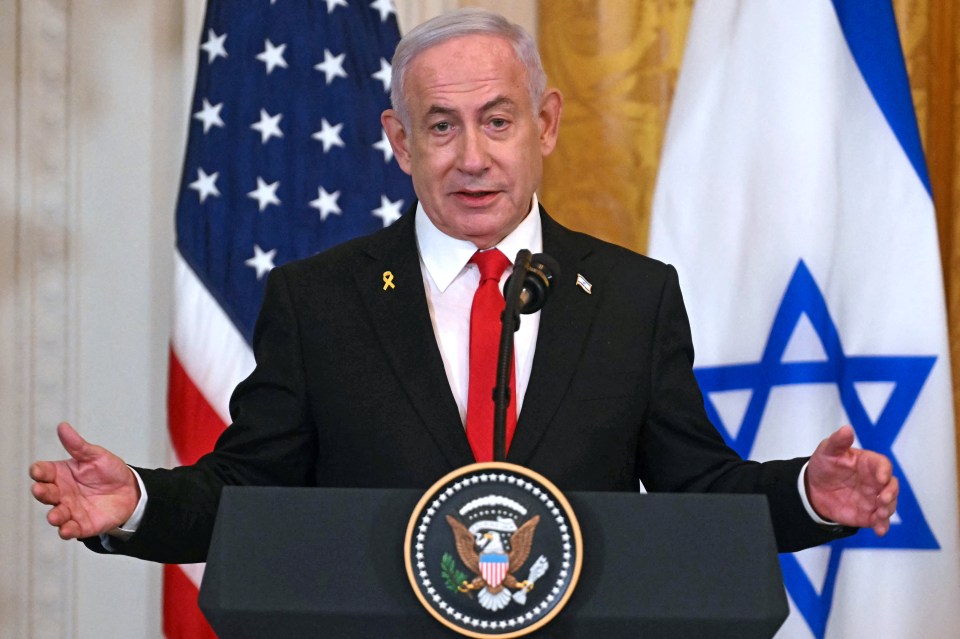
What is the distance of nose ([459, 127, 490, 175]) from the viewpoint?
2.17m

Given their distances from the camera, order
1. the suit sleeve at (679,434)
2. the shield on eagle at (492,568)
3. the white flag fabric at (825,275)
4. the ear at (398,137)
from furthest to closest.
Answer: the white flag fabric at (825,275)
the ear at (398,137)
the suit sleeve at (679,434)
the shield on eagle at (492,568)

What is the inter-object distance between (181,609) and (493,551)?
7.82 ft

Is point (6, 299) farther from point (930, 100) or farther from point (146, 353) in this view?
point (930, 100)

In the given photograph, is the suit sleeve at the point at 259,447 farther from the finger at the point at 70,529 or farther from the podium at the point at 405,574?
the podium at the point at 405,574

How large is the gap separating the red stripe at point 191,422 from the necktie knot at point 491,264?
1.53 metres

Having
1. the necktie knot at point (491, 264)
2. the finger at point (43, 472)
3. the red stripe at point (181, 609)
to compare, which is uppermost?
the necktie knot at point (491, 264)

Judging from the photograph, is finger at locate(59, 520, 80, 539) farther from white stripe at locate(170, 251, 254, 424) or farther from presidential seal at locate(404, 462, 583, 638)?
white stripe at locate(170, 251, 254, 424)

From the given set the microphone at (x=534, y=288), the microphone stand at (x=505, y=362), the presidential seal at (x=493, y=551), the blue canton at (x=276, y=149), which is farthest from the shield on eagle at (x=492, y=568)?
the blue canton at (x=276, y=149)

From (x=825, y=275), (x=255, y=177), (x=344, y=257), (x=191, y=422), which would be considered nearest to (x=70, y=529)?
(x=344, y=257)

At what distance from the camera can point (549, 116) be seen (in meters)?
2.41

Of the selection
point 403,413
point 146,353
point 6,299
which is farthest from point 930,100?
point 6,299

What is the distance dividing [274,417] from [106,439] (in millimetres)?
1895

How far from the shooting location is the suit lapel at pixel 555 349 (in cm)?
201

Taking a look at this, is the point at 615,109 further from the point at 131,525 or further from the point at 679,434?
the point at 131,525
